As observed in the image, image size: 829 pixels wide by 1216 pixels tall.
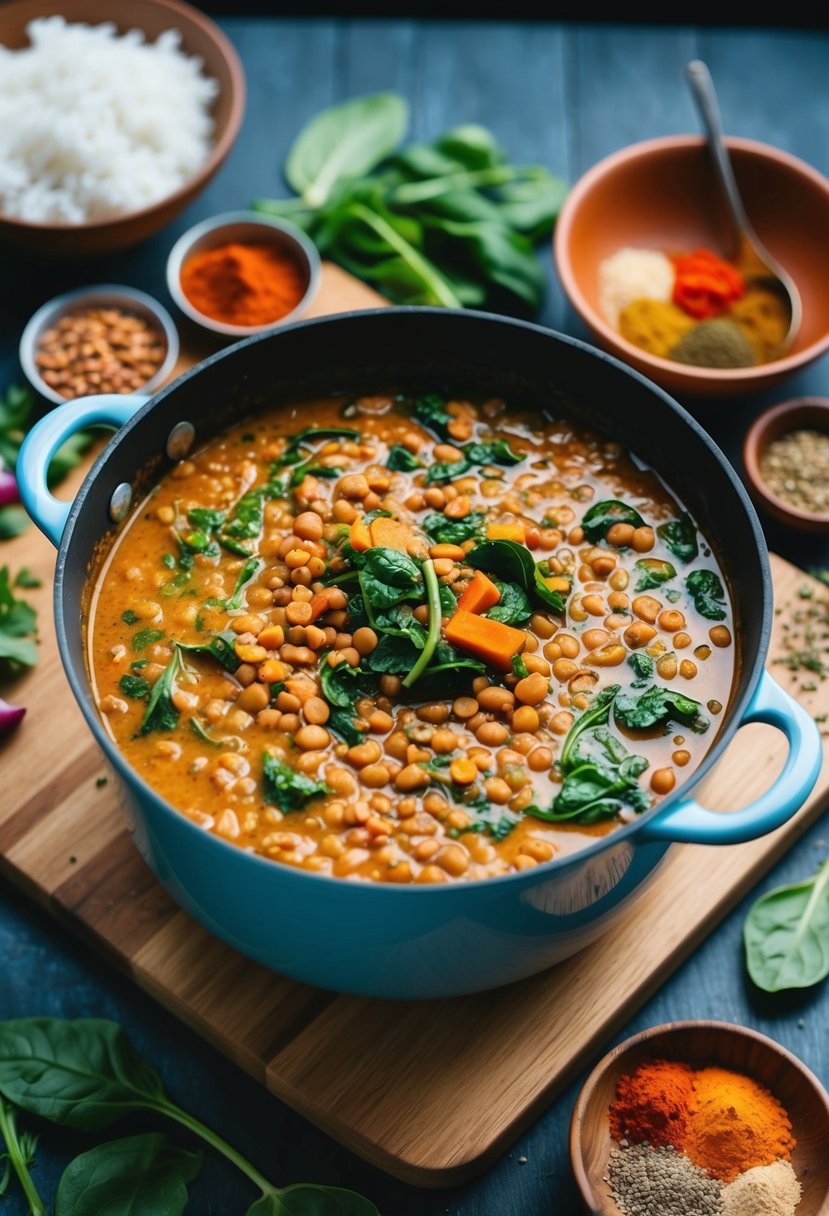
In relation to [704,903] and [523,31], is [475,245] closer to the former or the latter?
[523,31]

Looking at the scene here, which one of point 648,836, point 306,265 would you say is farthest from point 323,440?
point 648,836

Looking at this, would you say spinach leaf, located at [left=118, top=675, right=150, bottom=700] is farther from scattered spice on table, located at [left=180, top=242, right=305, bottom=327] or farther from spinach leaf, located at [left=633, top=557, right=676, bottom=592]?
scattered spice on table, located at [left=180, top=242, right=305, bottom=327]

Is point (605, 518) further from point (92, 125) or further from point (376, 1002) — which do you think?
point (92, 125)

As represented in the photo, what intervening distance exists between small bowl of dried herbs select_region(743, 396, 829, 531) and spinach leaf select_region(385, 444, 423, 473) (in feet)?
4.01

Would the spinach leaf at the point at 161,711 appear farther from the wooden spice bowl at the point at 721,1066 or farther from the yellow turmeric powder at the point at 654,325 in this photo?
the yellow turmeric powder at the point at 654,325

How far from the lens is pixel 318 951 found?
323 cm

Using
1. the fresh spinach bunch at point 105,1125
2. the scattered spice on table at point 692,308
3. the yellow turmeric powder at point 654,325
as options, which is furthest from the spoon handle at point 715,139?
the fresh spinach bunch at point 105,1125

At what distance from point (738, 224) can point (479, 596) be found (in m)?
2.28

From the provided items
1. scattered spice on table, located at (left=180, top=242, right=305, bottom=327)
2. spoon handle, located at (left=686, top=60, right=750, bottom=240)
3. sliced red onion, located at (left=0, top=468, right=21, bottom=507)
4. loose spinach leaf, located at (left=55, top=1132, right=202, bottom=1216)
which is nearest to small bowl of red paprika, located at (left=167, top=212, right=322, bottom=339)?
scattered spice on table, located at (left=180, top=242, right=305, bottom=327)

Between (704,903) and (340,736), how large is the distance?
1.15 metres

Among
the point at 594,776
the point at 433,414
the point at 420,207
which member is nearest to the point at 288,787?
the point at 594,776

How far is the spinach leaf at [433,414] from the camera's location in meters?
4.14

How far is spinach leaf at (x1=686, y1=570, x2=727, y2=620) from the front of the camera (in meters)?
3.76

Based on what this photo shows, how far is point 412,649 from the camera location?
355 centimetres
